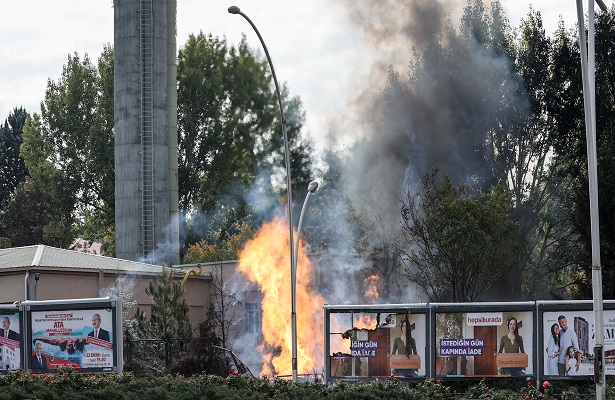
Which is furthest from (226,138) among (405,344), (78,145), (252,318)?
(405,344)

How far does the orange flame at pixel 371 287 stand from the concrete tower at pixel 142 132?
12.7m

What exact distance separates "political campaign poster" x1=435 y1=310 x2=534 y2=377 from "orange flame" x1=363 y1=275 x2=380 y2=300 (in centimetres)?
2624

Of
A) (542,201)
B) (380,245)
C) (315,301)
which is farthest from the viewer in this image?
(542,201)

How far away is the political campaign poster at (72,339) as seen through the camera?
29.7 metres

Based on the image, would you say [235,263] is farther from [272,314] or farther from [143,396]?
[143,396]

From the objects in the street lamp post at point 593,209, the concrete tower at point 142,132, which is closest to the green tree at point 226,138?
the concrete tower at point 142,132

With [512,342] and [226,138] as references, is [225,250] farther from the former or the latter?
[512,342]

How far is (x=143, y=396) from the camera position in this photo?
2242 centimetres

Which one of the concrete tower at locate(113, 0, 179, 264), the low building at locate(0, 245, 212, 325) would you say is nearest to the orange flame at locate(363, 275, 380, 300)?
the low building at locate(0, 245, 212, 325)

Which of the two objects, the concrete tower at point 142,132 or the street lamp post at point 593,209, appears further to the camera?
the concrete tower at point 142,132

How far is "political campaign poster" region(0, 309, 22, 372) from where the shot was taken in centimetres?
3072

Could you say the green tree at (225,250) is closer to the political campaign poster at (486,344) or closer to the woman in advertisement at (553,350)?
the political campaign poster at (486,344)

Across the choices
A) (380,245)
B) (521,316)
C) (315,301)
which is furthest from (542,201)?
(521,316)

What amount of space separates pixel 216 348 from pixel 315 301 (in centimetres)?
842
